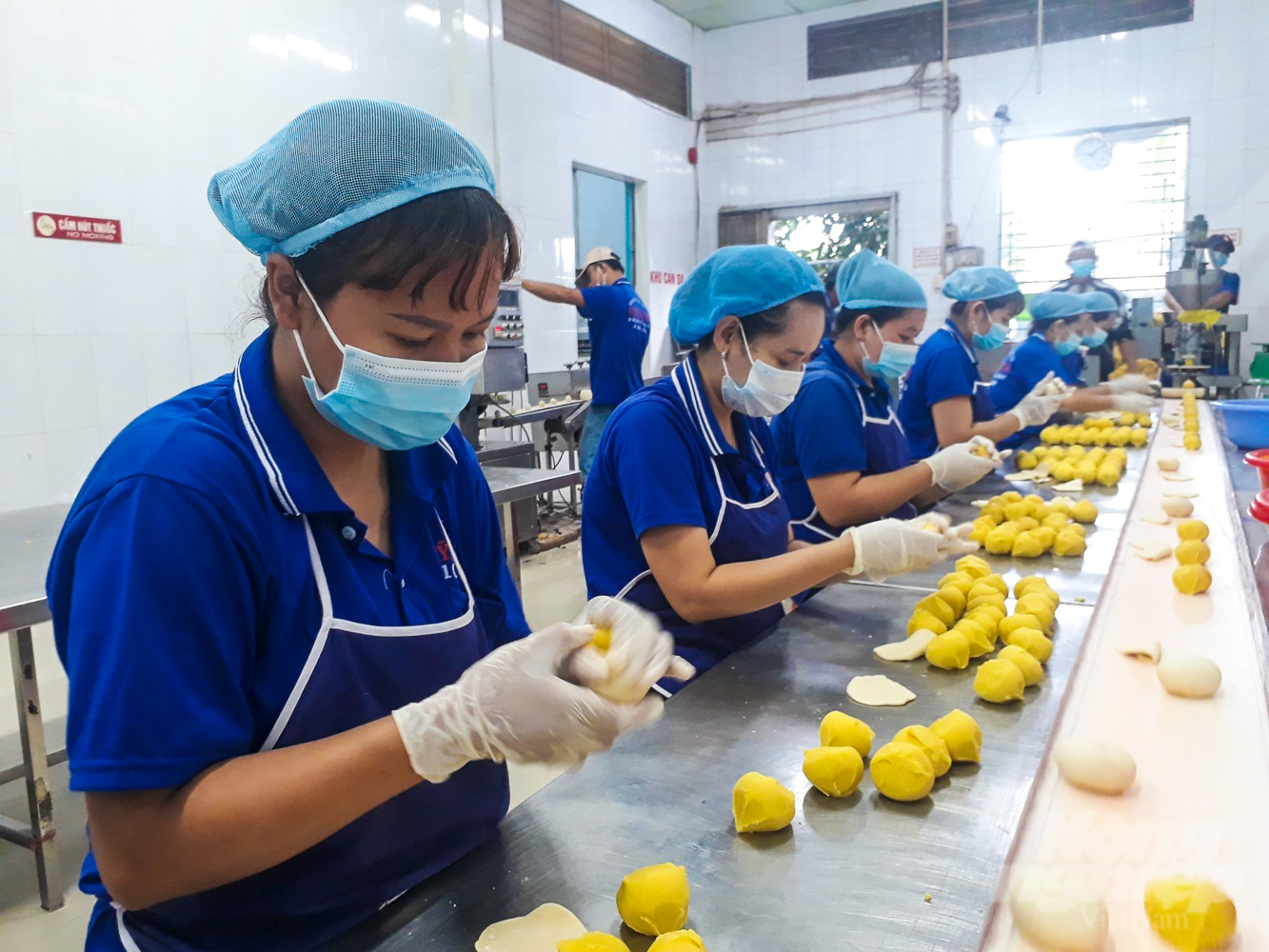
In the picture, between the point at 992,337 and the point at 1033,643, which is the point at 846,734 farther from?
the point at 992,337

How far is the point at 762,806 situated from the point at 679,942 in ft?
0.89

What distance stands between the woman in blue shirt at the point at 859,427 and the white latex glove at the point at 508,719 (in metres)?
1.58

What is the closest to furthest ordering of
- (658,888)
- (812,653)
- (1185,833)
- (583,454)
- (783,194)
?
(658,888) < (1185,833) < (812,653) < (583,454) < (783,194)

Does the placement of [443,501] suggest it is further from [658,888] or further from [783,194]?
[783,194]

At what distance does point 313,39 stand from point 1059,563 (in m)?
4.88

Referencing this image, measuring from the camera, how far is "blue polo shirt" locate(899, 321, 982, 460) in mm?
3576

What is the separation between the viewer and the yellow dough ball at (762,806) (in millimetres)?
1113

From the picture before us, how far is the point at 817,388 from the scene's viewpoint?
2.49 metres

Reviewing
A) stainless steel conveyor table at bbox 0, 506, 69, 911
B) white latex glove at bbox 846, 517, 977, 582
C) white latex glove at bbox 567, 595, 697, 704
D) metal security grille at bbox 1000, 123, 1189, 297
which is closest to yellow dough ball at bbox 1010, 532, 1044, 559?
white latex glove at bbox 846, 517, 977, 582

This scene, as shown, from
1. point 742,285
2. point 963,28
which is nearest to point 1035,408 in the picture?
point 742,285

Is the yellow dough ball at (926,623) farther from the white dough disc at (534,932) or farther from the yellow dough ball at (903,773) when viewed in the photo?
the white dough disc at (534,932)

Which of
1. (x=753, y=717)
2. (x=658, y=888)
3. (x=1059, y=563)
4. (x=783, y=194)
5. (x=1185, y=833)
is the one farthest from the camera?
(x=783, y=194)

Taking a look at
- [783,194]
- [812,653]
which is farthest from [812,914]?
[783,194]

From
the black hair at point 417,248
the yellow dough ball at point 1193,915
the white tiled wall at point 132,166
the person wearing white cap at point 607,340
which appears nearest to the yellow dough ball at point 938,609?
the yellow dough ball at point 1193,915
